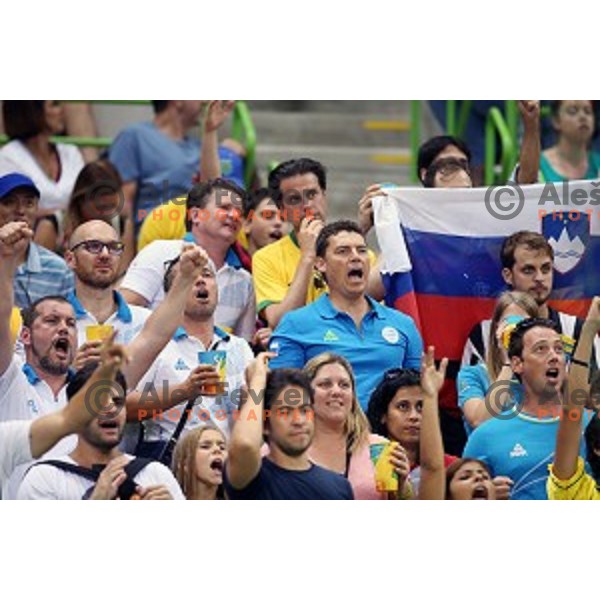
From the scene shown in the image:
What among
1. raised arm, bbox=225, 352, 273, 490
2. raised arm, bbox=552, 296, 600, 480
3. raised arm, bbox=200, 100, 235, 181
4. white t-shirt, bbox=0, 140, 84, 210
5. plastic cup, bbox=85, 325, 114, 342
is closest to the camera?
raised arm, bbox=225, 352, 273, 490

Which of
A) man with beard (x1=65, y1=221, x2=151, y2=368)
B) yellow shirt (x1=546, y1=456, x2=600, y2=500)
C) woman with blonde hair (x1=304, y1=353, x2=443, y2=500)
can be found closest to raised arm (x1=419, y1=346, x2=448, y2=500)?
woman with blonde hair (x1=304, y1=353, x2=443, y2=500)

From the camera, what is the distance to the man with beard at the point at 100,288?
14320 millimetres

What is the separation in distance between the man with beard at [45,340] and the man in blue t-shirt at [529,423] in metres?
1.58

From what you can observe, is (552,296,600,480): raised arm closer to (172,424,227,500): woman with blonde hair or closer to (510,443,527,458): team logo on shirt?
(510,443,527,458): team logo on shirt

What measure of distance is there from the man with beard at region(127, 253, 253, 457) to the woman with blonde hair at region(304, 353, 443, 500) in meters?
0.58

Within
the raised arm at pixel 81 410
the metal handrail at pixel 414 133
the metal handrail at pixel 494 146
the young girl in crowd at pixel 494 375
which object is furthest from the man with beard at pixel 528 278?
the metal handrail at pixel 414 133

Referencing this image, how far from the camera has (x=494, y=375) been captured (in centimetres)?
1428

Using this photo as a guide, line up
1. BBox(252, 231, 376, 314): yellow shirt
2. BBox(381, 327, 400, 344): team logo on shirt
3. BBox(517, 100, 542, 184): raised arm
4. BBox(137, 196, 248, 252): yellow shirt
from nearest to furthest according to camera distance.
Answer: BBox(381, 327, 400, 344): team logo on shirt
BBox(252, 231, 376, 314): yellow shirt
BBox(137, 196, 248, 252): yellow shirt
BBox(517, 100, 542, 184): raised arm

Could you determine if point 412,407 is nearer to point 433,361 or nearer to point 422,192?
point 433,361

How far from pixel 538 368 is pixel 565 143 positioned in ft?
12.7

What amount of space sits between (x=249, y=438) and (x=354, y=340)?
160cm

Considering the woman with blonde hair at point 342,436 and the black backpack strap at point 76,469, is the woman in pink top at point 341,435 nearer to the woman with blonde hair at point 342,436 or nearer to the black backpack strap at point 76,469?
the woman with blonde hair at point 342,436

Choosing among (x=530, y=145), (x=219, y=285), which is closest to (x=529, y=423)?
(x=219, y=285)

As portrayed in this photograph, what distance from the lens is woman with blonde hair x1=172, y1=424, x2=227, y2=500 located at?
13453 millimetres
